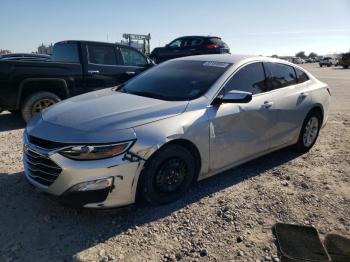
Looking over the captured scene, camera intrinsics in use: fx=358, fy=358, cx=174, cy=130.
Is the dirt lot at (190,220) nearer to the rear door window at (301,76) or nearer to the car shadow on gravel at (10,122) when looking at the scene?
the rear door window at (301,76)

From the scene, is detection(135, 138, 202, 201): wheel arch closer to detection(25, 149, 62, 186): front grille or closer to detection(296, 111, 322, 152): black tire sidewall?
detection(25, 149, 62, 186): front grille

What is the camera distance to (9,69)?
650 centimetres

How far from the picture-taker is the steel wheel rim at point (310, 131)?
5679 mm

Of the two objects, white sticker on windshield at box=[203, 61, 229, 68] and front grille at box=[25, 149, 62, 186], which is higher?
white sticker on windshield at box=[203, 61, 229, 68]

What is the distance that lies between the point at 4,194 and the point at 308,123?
441 centimetres

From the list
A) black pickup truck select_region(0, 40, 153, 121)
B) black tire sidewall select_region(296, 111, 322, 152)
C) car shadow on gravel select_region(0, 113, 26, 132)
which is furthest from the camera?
car shadow on gravel select_region(0, 113, 26, 132)

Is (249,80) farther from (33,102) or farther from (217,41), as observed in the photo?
(217,41)

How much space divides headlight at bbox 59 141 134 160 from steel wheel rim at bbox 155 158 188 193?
0.58m

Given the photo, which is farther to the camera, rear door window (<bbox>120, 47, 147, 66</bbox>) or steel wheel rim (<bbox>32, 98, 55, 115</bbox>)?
rear door window (<bbox>120, 47, 147, 66</bbox>)

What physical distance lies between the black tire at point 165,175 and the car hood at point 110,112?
37cm

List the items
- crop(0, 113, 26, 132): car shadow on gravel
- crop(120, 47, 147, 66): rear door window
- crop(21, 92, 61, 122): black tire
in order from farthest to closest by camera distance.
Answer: crop(120, 47, 147, 66): rear door window, crop(0, 113, 26, 132): car shadow on gravel, crop(21, 92, 61, 122): black tire

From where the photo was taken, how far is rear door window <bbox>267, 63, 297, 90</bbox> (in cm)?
497

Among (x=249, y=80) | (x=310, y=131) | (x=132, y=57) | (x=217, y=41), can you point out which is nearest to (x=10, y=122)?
(x=132, y=57)

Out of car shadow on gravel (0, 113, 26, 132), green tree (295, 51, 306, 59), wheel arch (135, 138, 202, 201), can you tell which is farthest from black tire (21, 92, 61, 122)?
green tree (295, 51, 306, 59)
